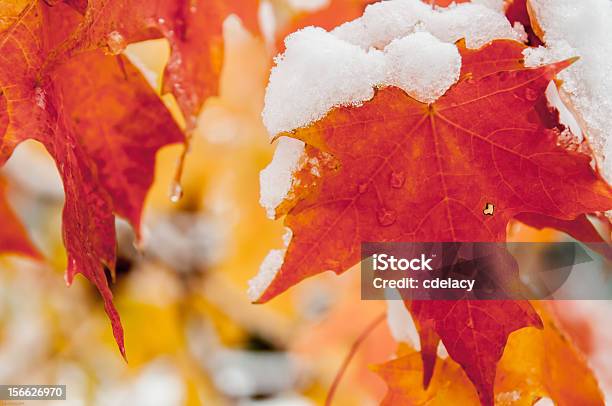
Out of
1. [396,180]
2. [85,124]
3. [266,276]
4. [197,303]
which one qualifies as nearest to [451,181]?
[396,180]

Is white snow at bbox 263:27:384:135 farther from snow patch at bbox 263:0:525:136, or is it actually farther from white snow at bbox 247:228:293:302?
white snow at bbox 247:228:293:302

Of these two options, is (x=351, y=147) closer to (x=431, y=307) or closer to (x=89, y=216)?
(x=431, y=307)

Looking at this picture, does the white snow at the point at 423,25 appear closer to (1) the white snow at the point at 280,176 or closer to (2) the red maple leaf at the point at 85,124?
(1) the white snow at the point at 280,176

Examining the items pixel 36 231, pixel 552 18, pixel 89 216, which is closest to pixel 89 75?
pixel 89 216

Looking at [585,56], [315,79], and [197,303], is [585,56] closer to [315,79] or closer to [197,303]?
[315,79]

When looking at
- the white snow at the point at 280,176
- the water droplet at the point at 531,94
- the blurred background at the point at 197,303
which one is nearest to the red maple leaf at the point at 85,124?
the white snow at the point at 280,176
